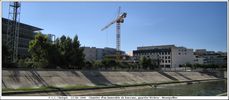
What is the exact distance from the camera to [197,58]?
7225 centimetres

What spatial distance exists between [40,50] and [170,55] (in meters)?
50.2

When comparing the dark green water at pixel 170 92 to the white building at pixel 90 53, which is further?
the white building at pixel 90 53

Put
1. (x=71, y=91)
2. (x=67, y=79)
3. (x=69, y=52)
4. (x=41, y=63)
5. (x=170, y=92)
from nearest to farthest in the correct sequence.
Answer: (x=71, y=91) < (x=170, y=92) < (x=67, y=79) < (x=41, y=63) < (x=69, y=52)

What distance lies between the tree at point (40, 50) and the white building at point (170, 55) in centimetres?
3771

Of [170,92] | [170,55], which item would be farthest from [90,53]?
[170,92]

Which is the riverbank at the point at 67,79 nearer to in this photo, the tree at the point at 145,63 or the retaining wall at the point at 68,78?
the retaining wall at the point at 68,78

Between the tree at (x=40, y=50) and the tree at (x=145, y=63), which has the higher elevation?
the tree at (x=40, y=50)

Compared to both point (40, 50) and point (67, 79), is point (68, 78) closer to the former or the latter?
point (67, 79)

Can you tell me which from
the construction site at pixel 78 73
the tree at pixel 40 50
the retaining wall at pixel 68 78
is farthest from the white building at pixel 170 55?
the tree at pixel 40 50

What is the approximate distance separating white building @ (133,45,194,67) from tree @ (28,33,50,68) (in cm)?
3771

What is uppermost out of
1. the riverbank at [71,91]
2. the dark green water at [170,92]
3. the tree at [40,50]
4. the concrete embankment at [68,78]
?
the tree at [40,50]

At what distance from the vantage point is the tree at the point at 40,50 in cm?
3850

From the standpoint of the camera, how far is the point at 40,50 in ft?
127

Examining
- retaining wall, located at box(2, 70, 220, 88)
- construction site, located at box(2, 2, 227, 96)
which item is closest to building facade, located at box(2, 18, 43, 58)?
construction site, located at box(2, 2, 227, 96)
